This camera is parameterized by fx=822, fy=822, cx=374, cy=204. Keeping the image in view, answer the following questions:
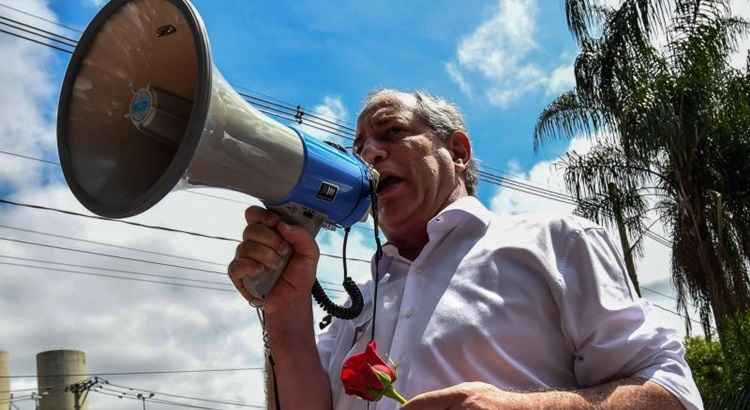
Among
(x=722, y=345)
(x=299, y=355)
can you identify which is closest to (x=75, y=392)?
(x=722, y=345)

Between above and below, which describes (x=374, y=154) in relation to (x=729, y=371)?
above

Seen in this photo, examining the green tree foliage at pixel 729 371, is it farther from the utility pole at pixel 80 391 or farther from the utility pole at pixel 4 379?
the utility pole at pixel 80 391

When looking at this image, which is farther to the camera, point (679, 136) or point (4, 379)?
point (4, 379)

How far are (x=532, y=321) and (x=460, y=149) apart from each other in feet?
2.83

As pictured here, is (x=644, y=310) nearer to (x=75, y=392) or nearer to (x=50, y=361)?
(x=50, y=361)

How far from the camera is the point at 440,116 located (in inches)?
98.9

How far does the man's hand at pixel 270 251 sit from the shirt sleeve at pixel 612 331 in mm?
616

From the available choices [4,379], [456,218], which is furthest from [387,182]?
[4,379]

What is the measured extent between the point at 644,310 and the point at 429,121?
36.6 inches

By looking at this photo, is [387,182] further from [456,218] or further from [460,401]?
[460,401]

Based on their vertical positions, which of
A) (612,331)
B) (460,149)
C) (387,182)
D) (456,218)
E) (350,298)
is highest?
(460,149)

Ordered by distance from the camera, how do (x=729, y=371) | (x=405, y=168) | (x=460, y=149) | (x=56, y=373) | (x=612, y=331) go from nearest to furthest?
(x=612, y=331) → (x=405, y=168) → (x=460, y=149) → (x=729, y=371) → (x=56, y=373)

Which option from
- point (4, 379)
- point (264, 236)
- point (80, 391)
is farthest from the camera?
point (80, 391)

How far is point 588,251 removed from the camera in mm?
1888
